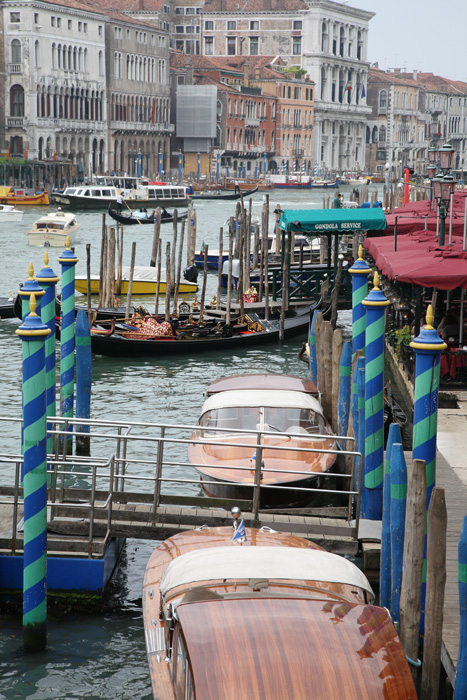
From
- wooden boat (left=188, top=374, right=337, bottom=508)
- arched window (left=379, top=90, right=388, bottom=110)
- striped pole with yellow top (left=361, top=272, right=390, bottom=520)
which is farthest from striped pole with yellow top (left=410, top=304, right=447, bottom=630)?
arched window (left=379, top=90, right=388, bottom=110)

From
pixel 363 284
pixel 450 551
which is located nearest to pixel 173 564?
pixel 450 551

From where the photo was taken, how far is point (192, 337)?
15.2 metres

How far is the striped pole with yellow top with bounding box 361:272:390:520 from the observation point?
693 centimetres

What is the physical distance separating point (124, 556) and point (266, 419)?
157cm

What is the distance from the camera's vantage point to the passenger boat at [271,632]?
3975 mm

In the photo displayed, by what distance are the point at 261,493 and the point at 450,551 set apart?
1853 millimetres

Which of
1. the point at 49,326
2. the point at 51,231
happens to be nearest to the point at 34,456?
the point at 49,326

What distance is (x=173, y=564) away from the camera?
16.7 feet

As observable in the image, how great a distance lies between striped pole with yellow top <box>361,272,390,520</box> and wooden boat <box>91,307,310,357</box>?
26.5 feet

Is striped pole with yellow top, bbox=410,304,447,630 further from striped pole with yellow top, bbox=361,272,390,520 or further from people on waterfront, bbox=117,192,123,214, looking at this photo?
people on waterfront, bbox=117,192,123,214

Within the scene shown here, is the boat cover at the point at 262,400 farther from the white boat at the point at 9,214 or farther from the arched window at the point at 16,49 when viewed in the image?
the arched window at the point at 16,49

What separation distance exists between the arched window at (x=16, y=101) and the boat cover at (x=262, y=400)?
5398cm

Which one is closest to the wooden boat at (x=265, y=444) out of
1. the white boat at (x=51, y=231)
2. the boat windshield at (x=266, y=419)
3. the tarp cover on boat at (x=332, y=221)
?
the boat windshield at (x=266, y=419)

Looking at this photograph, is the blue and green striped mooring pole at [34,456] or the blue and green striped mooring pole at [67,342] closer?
the blue and green striped mooring pole at [34,456]
